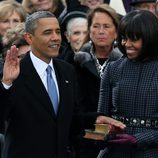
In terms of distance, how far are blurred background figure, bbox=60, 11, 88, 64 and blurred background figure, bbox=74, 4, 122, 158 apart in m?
0.66

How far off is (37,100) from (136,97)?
0.81 m

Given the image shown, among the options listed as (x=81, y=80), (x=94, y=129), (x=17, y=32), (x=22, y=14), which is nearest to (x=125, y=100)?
(x=94, y=129)

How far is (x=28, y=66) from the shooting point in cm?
614

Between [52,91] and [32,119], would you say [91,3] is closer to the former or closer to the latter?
[52,91]

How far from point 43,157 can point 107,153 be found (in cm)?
55

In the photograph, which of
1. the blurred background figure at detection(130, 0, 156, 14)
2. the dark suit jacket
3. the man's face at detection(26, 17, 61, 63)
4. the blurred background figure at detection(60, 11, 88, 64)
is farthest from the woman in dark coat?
the blurred background figure at detection(60, 11, 88, 64)

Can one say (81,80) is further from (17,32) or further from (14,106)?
(14,106)

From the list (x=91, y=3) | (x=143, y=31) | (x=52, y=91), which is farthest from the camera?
(x=91, y=3)

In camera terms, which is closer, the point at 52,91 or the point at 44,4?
the point at 52,91

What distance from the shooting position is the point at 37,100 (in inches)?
236

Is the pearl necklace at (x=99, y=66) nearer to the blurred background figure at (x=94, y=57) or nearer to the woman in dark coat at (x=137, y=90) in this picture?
the blurred background figure at (x=94, y=57)

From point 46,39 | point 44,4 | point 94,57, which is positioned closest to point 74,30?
point 44,4

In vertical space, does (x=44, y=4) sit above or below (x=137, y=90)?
above

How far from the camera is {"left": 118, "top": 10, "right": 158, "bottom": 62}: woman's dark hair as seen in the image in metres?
6.00
